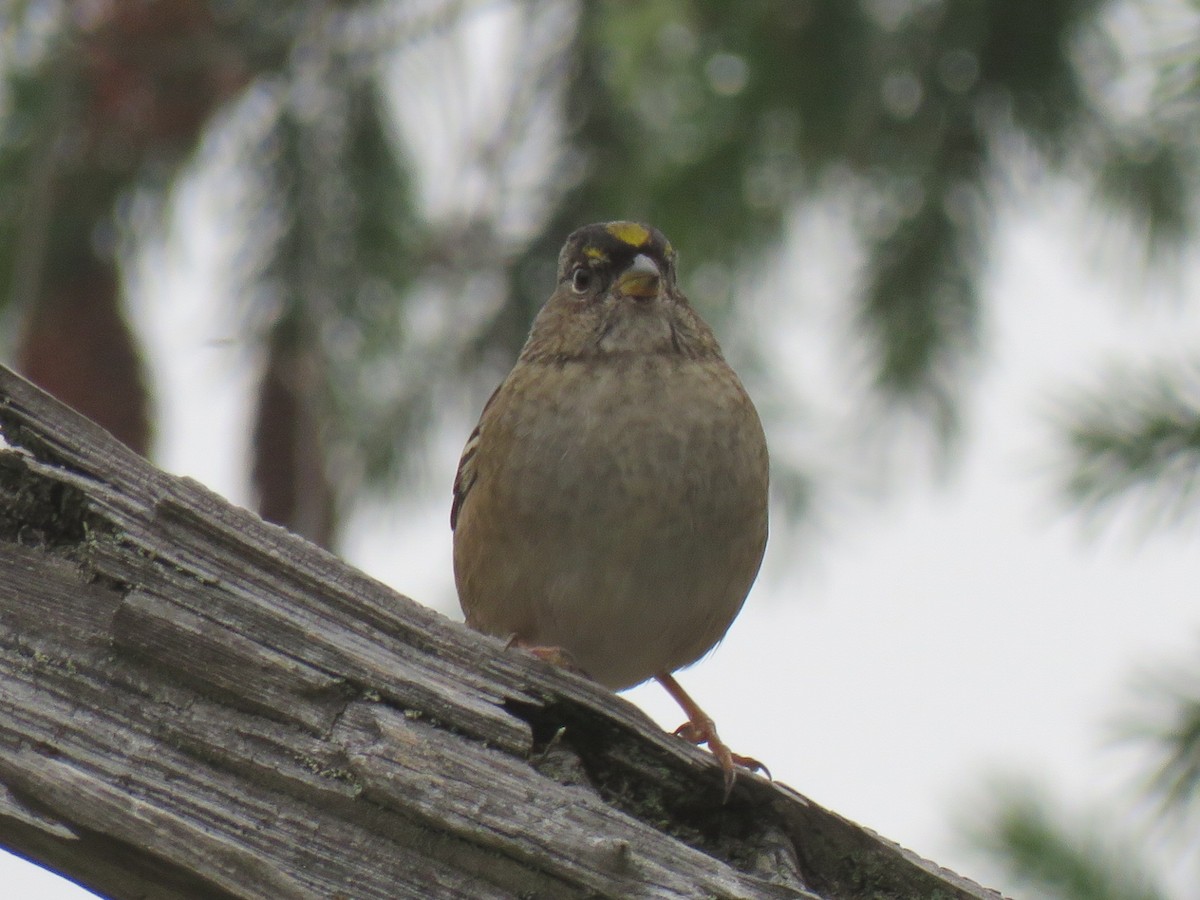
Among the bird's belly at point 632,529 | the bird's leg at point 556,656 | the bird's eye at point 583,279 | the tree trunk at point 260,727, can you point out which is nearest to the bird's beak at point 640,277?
the bird's eye at point 583,279

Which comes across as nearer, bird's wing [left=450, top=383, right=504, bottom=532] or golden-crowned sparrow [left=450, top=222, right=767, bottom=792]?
golden-crowned sparrow [left=450, top=222, right=767, bottom=792]

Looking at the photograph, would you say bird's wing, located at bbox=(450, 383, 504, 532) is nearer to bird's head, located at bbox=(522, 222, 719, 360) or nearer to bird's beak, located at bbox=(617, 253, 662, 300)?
bird's head, located at bbox=(522, 222, 719, 360)

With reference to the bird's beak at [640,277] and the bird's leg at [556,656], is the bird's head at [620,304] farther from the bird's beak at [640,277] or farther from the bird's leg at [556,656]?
the bird's leg at [556,656]

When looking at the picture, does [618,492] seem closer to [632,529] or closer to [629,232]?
[632,529]

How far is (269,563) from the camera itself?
9.35 ft

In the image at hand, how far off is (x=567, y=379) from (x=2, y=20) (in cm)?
→ 176

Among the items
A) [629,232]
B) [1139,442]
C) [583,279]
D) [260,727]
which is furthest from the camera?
[583,279]

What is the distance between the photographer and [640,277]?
4.47 metres

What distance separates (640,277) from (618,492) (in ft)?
2.24

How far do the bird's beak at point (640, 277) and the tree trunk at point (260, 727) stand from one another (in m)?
1.71

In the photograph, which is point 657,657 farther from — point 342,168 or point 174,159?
point 174,159

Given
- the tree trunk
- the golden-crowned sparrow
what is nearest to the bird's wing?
the golden-crowned sparrow

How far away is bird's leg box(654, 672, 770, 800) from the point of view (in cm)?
307

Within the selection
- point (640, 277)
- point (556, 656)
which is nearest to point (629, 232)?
point (640, 277)
